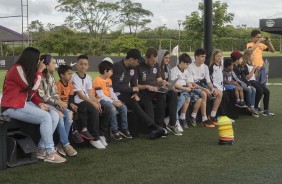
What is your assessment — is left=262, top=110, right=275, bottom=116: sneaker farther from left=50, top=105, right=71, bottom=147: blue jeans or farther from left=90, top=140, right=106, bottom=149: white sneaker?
left=50, top=105, right=71, bottom=147: blue jeans

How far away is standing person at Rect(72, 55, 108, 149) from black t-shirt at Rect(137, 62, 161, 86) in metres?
1.10

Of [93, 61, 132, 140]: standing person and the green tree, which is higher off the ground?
the green tree

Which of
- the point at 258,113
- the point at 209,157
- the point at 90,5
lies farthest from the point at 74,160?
the point at 90,5

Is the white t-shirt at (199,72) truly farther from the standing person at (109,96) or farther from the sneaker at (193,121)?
the standing person at (109,96)

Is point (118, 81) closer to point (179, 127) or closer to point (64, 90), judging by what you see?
point (64, 90)

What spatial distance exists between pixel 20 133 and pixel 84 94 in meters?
1.18

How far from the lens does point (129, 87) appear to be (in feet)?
22.7

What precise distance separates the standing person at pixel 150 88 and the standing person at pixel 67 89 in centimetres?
135

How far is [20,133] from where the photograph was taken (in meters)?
5.38

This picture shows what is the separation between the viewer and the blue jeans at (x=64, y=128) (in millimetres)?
5570

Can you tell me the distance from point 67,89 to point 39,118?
90 cm

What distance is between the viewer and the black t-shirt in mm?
7223

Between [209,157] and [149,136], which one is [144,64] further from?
[209,157]

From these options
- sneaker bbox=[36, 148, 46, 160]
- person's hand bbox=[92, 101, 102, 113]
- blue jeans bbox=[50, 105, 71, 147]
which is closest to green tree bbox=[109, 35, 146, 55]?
person's hand bbox=[92, 101, 102, 113]
